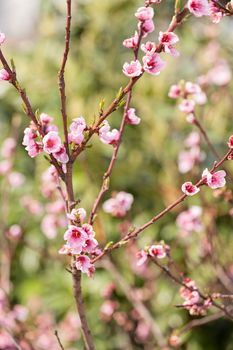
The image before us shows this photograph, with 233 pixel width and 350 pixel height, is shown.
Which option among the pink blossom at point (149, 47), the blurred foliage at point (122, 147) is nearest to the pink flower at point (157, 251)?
the pink blossom at point (149, 47)

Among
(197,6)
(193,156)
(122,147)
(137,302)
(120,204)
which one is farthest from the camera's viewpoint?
(122,147)

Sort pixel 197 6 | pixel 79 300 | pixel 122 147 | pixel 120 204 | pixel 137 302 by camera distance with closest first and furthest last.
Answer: pixel 197 6, pixel 79 300, pixel 120 204, pixel 137 302, pixel 122 147

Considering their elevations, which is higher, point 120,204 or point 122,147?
point 122,147

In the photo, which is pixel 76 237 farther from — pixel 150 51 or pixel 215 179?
pixel 150 51

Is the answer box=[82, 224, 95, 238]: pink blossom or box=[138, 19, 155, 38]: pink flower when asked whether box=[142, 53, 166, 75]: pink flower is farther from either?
box=[82, 224, 95, 238]: pink blossom

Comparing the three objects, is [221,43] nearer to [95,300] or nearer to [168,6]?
[168,6]

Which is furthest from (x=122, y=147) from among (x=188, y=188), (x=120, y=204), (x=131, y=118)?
(x=188, y=188)

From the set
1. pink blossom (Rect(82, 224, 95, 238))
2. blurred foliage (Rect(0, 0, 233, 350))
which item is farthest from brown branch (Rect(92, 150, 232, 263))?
blurred foliage (Rect(0, 0, 233, 350))
